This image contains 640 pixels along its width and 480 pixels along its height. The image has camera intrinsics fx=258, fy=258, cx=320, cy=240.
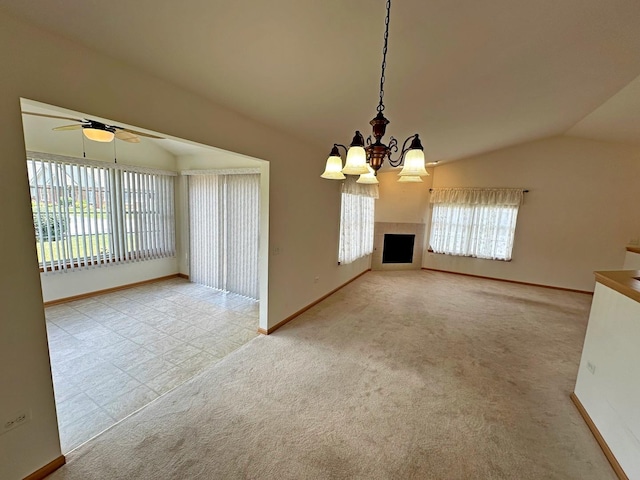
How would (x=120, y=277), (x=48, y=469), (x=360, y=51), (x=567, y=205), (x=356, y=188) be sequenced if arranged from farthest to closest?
(x=567, y=205), (x=356, y=188), (x=120, y=277), (x=360, y=51), (x=48, y=469)

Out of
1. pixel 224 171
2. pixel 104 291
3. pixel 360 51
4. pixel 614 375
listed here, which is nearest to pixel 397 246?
pixel 224 171

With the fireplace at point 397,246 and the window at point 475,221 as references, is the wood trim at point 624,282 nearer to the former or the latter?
the window at point 475,221

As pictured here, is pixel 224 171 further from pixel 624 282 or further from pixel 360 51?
pixel 624 282

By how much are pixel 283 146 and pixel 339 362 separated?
8.24ft

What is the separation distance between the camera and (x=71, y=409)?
78.7 inches

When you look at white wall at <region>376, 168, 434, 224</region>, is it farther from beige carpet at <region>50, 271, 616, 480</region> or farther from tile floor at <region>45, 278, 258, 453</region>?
tile floor at <region>45, 278, 258, 453</region>

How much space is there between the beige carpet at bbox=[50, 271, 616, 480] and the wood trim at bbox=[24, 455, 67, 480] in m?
0.05

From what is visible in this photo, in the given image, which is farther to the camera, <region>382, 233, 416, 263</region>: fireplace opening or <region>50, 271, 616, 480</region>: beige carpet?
<region>382, 233, 416, 263</region>: fireplace opening

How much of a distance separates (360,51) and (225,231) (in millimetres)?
3628

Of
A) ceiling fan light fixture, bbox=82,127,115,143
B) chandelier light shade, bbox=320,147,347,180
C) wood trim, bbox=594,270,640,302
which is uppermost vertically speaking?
ceiling fan light fixture, bbox=82,127,115,143

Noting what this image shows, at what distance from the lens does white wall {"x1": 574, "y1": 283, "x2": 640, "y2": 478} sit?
1603 millimetres

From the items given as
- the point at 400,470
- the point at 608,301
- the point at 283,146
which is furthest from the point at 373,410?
the point at 283,146

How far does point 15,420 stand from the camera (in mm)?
1379

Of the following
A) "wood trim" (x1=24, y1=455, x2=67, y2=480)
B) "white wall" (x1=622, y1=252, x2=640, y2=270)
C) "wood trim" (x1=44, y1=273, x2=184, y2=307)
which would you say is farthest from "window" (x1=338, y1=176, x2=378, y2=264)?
"white wall" (x1=622, y1=252, x2=640, y2=270)
